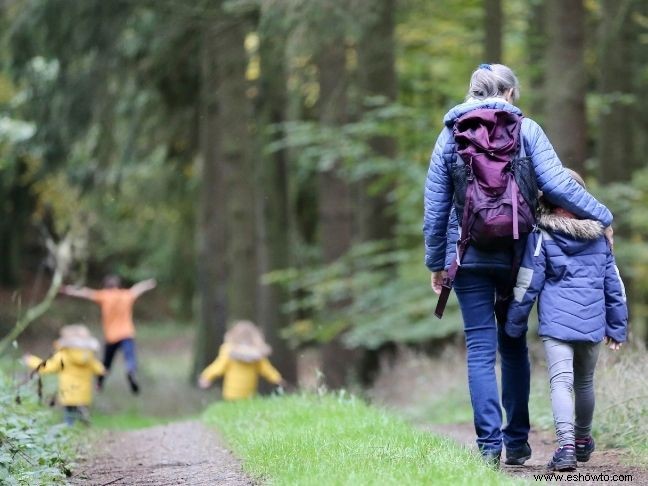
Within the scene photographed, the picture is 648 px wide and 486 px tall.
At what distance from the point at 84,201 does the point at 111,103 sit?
2119mm

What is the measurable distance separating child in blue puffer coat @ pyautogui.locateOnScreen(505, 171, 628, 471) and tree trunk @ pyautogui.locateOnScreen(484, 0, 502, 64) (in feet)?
32.2

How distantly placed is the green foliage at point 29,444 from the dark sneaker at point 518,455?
274 centimetres

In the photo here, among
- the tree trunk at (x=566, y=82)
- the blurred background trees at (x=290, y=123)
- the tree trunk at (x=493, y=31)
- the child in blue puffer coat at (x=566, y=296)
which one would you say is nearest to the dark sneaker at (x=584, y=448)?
the child in blue puffer coat at (x=566, y=296)

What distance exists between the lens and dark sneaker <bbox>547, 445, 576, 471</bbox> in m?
6.33

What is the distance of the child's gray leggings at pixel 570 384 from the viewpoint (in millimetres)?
6480

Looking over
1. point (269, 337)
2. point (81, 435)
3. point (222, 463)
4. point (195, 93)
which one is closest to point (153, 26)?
point (195, 93)

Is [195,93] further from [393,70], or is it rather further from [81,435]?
Answer: [81,435]

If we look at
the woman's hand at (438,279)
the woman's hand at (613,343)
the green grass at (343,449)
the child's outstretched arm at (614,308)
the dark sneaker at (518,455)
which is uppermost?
the woman's hand at (438,279)

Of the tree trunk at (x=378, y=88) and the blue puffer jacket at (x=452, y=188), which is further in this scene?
the tree trunk at (x=378, y=88)

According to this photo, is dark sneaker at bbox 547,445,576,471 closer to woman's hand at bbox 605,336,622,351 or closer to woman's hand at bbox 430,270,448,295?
woman's hand at bbox 605,336,622,351

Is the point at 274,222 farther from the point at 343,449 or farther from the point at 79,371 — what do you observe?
the point at 343,449

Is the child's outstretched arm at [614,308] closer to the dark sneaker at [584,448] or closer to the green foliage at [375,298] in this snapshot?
the dark sneaker at [584,448]

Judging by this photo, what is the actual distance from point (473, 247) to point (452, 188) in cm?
37

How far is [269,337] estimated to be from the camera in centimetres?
2084
